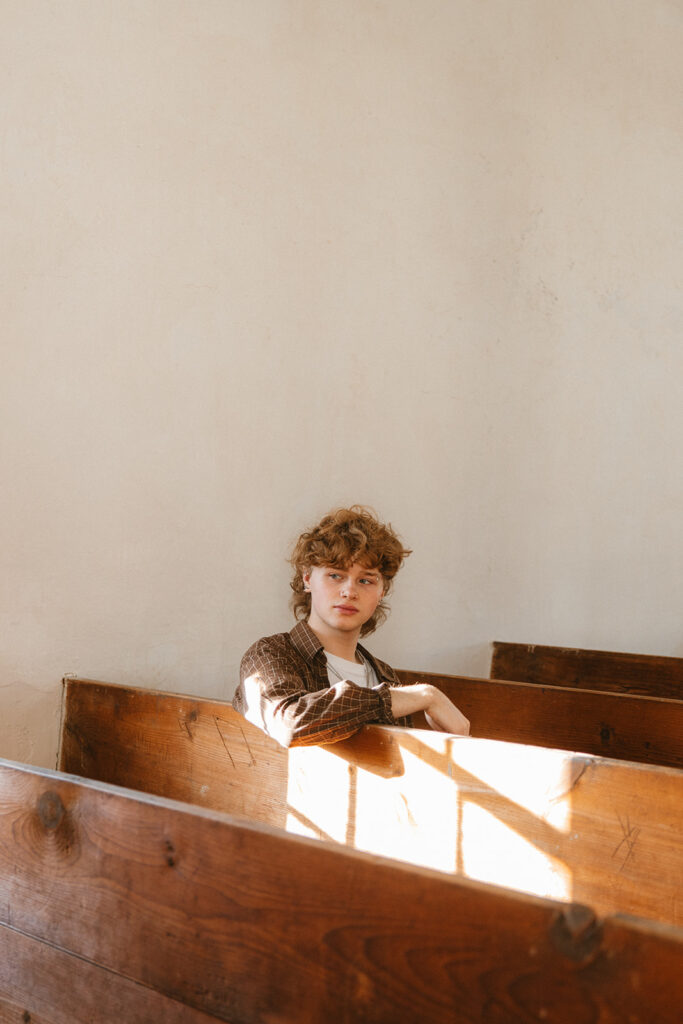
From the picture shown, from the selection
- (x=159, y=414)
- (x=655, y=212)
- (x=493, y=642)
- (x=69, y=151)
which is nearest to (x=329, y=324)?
(x=159, y=414)

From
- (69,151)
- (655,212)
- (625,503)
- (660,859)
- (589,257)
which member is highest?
(655,212)

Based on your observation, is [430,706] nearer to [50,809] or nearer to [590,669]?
[50,809]

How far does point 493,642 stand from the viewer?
3217 mm

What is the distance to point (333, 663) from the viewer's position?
6.36 ft

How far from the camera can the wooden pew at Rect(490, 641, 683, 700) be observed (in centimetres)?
277

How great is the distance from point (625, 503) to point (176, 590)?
6.87ft

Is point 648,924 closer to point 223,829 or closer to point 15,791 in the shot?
point 223,829

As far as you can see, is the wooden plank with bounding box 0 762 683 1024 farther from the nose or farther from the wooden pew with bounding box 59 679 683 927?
the nose

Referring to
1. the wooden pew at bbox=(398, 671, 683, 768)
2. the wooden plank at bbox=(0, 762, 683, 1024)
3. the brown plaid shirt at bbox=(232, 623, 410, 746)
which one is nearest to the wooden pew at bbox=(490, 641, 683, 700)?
the wooden pew at bbox=(398, 671, 683, 768)

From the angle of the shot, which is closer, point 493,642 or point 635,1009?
point 635,1009

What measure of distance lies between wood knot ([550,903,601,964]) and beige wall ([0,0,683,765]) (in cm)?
163

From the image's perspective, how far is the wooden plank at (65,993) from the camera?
1023 mm

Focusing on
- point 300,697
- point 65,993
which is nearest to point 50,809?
point 65,993

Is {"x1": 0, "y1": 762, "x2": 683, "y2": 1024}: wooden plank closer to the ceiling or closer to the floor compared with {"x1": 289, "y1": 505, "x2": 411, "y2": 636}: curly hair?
closer to the floor
